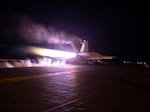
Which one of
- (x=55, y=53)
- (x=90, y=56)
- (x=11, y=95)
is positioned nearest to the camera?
(x=11, y=95)

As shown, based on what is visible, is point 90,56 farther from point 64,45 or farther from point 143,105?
point 143,105

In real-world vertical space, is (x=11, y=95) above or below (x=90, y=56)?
below

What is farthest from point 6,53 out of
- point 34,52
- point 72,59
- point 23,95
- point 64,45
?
point 23,95

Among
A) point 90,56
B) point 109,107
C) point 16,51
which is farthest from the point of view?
point 16,51

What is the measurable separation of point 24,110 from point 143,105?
5543mm

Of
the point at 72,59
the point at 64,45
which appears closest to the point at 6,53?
the point at 64,45

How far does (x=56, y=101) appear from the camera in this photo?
12250 mm

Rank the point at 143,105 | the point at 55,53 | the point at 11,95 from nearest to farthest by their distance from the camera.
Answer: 1. the point at 143,105
2. the point at 11,95
3. the point at 55,53

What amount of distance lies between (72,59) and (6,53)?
956 inches

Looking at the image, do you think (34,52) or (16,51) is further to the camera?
(16,51)

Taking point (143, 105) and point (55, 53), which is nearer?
point (143, 105)

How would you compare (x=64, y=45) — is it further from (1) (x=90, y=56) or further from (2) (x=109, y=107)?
(2) (x=109, y=107)

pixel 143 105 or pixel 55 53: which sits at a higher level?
pixel 55 53

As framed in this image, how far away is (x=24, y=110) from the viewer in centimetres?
1007
